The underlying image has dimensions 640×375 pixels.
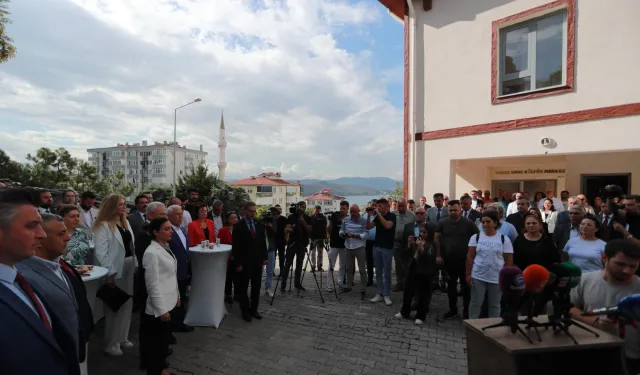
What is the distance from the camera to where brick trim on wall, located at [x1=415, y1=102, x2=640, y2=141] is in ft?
24.8

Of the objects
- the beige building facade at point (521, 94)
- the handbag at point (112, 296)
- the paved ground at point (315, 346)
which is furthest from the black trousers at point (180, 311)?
the beige building facade at point (521, 94)

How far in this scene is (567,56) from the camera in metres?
8.23

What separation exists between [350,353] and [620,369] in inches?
123

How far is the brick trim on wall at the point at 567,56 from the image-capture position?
8.14 metres

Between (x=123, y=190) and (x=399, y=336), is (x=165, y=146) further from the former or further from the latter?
(x=399, y=336)

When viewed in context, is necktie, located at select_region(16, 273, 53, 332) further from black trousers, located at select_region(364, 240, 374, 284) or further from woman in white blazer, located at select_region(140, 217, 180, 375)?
black trousers, located at select_region(364, 240, 374, 284)

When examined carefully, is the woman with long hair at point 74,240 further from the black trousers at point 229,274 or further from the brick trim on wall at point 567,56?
the brick trim on wall at point 567,56

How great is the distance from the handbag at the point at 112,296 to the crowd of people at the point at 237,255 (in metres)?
0.02

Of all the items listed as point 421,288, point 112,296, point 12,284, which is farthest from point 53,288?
point 421,288

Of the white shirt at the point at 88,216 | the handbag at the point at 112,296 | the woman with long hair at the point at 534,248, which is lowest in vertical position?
the handbag at the point at 112,296

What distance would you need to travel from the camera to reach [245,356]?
14.6 ft

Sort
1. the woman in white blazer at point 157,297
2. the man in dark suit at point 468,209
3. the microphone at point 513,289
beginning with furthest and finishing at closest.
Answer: the man in dark suit at point 468,209, the woman in white blazer at point 157,297, the microphone at point 513,289

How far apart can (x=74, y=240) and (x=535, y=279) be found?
4569 mm

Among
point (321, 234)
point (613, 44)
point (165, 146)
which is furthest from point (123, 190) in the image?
point (613, 44)
